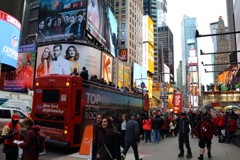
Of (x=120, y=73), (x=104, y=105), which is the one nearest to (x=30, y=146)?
(x=104, y=105)

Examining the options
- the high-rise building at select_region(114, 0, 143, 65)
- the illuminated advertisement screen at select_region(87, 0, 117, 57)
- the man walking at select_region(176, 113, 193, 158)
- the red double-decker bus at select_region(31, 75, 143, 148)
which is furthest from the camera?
the high-rise building at select_region(114, 0, 143, 65)

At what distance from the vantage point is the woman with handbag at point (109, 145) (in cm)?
486

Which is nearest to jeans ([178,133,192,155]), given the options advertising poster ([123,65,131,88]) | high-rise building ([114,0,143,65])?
advertising poster ([123,65,131,88])

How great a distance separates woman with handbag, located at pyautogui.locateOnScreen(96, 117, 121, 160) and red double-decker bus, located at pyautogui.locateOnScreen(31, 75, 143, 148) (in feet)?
17.3

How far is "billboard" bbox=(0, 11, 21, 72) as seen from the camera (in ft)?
85.9

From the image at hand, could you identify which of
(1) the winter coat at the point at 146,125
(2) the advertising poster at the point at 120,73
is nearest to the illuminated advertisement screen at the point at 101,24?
(2) the advertising poster at the point at 120,73

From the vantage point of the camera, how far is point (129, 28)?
3425 inches

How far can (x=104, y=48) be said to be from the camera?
5159 centimetres

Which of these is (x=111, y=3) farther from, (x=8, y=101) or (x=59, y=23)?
(x=8, y=101)

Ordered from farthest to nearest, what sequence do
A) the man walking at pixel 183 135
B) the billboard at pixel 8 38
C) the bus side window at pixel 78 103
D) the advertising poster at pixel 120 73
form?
the advertising poster at pixel 120 73 < the billboard at pixel 8 38 < the bus side window at pixel 78 103 < the man walking at pixel 183 135

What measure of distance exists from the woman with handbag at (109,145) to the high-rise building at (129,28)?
76.6 metres

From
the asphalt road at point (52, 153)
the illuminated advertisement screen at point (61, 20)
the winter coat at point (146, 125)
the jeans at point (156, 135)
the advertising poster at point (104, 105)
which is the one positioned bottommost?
the asphalt road at point (52, 153)

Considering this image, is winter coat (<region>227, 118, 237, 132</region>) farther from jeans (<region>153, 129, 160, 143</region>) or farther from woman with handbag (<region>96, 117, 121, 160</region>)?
woman with handbag (<region>96, 117, 121, 160</region>)

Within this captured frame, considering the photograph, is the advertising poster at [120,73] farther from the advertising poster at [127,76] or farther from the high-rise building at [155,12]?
the high-rise building at [155,12]
